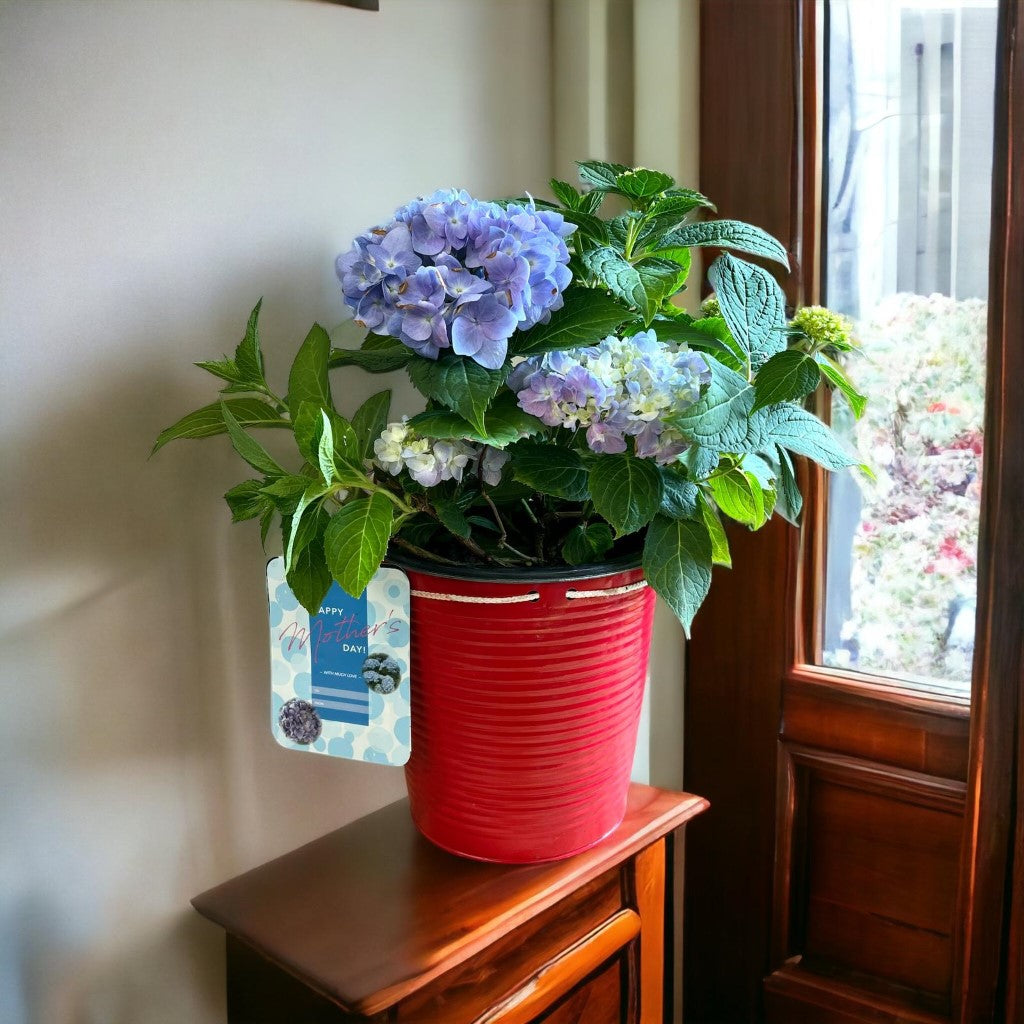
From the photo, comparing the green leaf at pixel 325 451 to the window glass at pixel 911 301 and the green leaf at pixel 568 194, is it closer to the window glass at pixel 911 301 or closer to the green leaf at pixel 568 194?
the green leaf at pixel 568 194

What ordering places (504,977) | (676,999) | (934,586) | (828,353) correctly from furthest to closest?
1. (676,999)
2. (934,586)
3. (828,353)
4. (504,977)

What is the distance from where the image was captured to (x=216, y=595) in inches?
34.8

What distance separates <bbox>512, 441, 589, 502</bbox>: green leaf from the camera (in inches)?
28.1

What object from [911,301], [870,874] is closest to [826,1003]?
[870,874]

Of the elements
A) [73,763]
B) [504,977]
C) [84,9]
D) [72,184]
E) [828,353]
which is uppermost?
[84,9]

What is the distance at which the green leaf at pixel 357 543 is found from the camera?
667 mm

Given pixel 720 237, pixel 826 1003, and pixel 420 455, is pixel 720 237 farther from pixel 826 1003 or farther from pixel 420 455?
pixel 826 1003

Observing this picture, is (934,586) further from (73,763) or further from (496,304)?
(73,763)

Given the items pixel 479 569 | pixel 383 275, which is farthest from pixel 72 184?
pixel 479 569

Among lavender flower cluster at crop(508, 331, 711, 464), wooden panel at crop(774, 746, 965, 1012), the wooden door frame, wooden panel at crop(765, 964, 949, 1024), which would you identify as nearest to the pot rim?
lavender flower cluster at crop(508, 331, 711, 464)

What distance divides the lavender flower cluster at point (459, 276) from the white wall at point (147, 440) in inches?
9.2

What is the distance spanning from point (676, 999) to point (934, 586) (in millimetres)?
701

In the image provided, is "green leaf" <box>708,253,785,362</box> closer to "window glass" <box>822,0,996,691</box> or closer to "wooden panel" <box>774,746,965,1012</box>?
"window glass" <box>822,0,996,691</box>

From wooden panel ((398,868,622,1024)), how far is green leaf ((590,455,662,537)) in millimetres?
361
